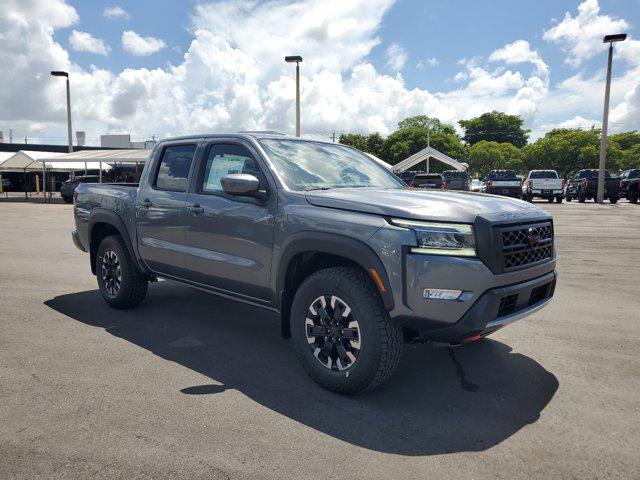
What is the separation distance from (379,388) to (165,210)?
264 cm

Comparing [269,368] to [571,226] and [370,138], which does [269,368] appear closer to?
[571,226]

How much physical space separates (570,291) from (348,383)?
179 inches

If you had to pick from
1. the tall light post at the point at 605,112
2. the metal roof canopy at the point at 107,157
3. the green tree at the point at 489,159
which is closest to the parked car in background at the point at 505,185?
the tall light post at the point at 605,112

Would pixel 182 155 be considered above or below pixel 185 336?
above

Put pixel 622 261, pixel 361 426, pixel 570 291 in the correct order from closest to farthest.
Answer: pixel 361 426
pixel 570 291
pixel 622 261

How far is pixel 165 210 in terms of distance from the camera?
4.94 m

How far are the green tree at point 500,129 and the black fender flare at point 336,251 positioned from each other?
111m

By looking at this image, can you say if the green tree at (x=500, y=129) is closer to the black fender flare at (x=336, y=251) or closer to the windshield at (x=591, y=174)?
the windshield at (x=591, y=174)

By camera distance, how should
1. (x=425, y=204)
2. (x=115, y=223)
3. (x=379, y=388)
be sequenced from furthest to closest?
(x=115, y=223) < (x=379, y=388) < (x=425, y=204)

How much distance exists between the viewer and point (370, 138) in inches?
3450

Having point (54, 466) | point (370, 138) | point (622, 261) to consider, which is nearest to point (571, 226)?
point (622, 261)

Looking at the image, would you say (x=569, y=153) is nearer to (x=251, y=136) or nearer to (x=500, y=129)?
(x=500, y=129)

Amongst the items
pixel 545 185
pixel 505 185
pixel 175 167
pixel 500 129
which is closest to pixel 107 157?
pixel 505 185

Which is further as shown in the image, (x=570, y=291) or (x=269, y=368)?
(x=570, y=291)
